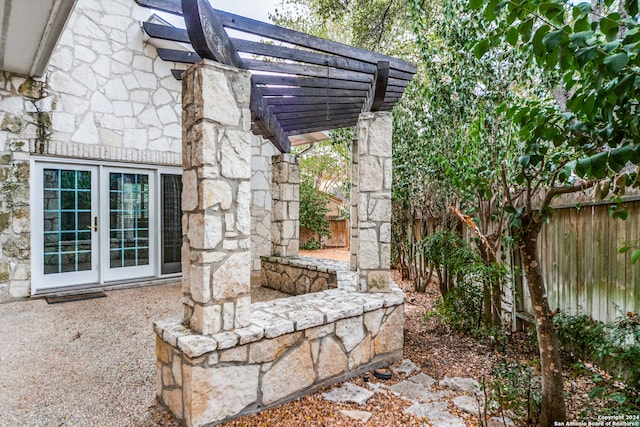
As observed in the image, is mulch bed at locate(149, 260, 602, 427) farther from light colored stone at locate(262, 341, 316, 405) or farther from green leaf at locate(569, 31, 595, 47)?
green leaf at locate(569, 31, 595, 47)

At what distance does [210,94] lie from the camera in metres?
2.26

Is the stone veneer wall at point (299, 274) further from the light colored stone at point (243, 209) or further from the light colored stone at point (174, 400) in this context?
the light colored stone at point (174, 400)

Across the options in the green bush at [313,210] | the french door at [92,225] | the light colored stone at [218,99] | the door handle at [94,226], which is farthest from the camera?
the green bush at [313,210]

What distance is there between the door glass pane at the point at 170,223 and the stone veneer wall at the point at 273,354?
12.7 ft

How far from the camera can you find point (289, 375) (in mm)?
2482

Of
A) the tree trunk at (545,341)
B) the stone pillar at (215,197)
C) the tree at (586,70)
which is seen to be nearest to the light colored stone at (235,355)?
the stone pillar at (215,197)

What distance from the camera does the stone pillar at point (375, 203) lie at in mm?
3359

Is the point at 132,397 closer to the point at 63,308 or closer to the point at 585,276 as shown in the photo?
the point at 63,308

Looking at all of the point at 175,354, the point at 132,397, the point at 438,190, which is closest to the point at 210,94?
the point at 175,354

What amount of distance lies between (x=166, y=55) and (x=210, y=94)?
4.50 feet

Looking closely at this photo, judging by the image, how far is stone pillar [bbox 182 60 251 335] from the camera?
2232 mm

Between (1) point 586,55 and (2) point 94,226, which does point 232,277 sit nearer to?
(1) point 586,55

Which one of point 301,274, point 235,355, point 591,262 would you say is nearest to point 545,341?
point 591,262

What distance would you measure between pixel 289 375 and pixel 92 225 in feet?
14.9
